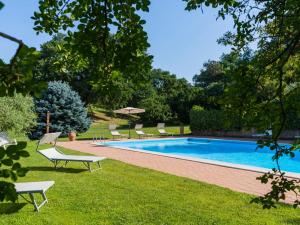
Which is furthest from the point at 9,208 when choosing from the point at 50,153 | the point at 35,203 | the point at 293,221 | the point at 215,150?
the point at 215,150

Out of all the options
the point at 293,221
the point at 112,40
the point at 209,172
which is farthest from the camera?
the point at 209,172

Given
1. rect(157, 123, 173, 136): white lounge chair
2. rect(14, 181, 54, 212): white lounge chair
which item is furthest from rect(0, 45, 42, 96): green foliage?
rect(157, 123, 173, 136): white lounge chair

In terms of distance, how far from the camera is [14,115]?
621 inches

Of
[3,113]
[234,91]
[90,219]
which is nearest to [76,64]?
[234,91]

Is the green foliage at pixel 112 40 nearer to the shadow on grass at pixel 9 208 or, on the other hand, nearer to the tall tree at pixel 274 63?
the tall tree at pixel 274 63

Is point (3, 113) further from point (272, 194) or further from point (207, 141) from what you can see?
point (272, 194)

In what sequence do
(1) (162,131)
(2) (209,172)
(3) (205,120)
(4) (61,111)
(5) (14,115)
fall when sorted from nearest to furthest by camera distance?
(2) (209,172), (5) (14,115), (4) (61,111), (3) (205,120), (1) (162,131)

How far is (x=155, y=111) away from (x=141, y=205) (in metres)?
29.5

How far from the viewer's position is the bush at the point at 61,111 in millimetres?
23109

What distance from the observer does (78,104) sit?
80.6 ft

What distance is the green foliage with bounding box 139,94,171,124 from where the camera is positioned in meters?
35.3

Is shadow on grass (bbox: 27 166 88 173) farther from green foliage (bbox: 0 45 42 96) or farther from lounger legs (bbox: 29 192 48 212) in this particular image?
green foliage (bbox: 0 45 42 96)

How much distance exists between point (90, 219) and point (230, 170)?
5306 millimetres

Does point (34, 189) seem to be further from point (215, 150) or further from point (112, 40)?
point (215, 150)
